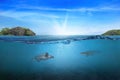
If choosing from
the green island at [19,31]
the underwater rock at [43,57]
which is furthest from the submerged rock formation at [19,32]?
the underwater rock at [43,57]

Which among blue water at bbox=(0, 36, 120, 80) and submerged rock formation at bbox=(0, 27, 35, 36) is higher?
submerged rock formation at bbox=(0, 27, 35, 36)

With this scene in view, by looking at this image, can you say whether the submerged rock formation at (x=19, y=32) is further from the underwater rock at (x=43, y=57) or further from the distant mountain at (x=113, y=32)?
the distant mountain at (x=113, y=32)

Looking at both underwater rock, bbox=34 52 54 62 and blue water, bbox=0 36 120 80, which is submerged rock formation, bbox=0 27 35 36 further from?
underwater rock, bbox=34 52 54 62

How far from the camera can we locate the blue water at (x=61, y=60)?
1.95 meters

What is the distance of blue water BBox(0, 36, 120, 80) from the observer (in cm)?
195

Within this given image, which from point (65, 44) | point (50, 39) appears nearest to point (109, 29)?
point (65, 44)

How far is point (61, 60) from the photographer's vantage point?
1956mm

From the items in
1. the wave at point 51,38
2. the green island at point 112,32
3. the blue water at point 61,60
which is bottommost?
the blue water at point 61,60

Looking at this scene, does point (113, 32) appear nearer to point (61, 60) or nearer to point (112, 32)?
point (112, 32)

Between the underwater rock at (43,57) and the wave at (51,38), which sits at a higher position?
the wave at (51,38)

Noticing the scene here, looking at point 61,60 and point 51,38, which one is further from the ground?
point 51,38

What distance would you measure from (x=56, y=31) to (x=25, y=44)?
12.9 inches

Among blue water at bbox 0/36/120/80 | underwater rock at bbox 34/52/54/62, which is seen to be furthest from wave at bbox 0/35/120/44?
underwater rock at bbox 34/52/54/62

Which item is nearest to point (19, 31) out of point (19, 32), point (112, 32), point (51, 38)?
point (19, 32)
